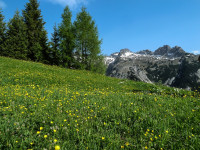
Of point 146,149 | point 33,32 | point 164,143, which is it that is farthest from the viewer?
point 33,32

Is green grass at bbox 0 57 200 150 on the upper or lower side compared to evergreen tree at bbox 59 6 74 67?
lower

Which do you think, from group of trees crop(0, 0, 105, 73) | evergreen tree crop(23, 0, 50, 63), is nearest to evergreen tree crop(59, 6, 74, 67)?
group of trees crop(0, 0, 105, 73)

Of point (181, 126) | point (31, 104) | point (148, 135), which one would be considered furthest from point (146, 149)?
point (31, 104)

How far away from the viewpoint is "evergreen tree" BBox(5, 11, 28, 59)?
96.4 ft

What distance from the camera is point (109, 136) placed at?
4.30m

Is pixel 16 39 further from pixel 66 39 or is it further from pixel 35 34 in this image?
pixel 66 39

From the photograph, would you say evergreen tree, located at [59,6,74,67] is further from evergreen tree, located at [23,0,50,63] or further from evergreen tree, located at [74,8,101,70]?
evergreen tree, located at [23,0,50,63]

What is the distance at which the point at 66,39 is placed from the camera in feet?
97.2

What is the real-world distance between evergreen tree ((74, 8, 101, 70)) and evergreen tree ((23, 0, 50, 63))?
25.1ft

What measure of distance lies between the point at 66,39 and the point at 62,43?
128 centimetres

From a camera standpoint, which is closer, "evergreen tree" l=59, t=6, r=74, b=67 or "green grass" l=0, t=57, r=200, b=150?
"green grass" l=0, t=57, r=200, b=150

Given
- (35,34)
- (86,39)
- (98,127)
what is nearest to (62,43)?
(86,39)

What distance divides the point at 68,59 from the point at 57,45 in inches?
174

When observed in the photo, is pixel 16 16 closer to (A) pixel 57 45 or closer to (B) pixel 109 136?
(A) pixel 57 45
